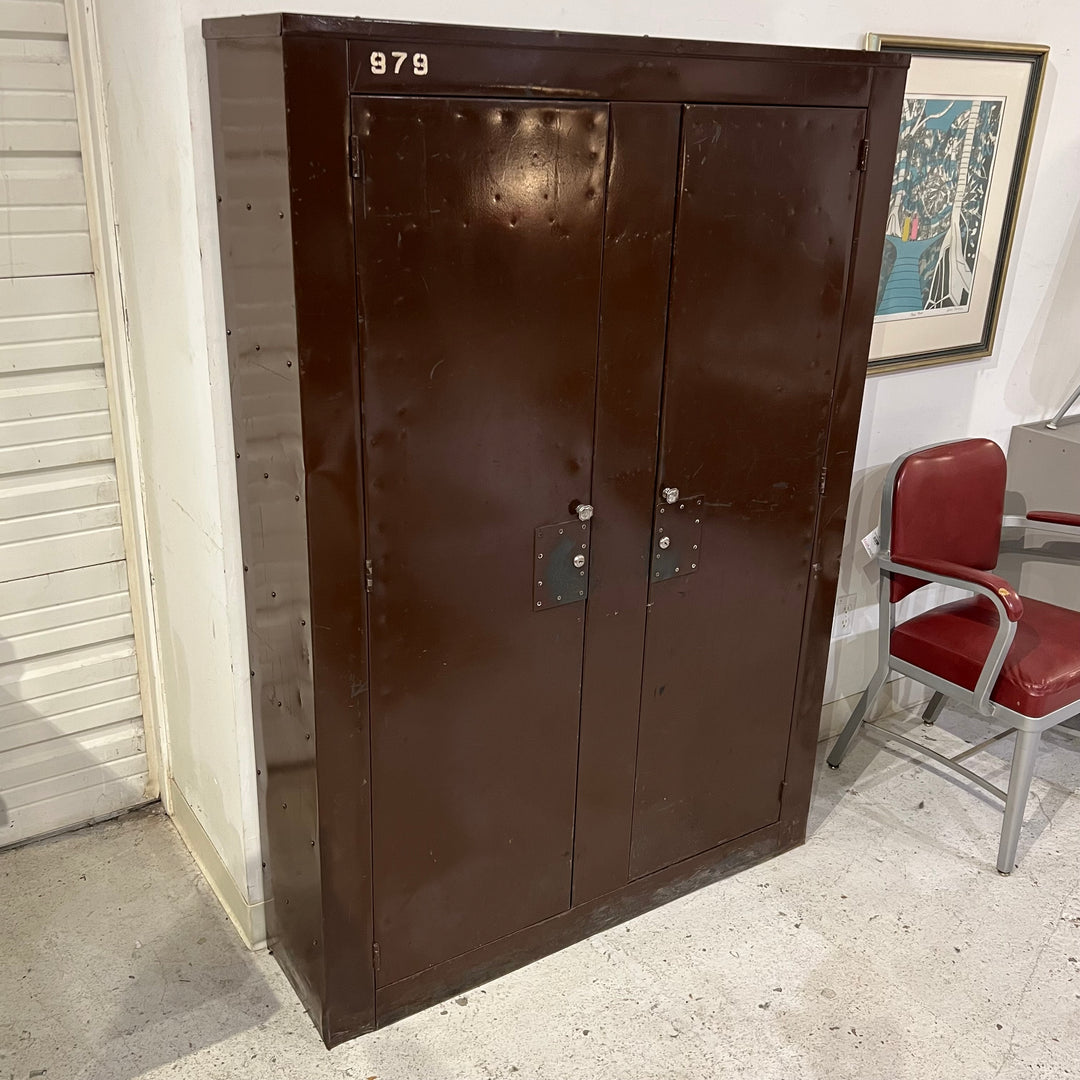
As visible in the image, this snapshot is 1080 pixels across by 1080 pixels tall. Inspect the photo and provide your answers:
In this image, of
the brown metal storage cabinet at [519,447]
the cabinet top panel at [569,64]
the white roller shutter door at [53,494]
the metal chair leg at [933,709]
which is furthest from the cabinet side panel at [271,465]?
the metal chair leg at [933,709]

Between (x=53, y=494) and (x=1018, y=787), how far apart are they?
2659mm

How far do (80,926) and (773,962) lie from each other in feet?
5.66

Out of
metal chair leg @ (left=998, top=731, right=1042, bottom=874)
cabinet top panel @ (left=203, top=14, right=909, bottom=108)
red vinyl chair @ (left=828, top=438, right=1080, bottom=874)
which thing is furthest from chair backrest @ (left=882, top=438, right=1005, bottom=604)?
cabinet top panel @ (left=203, top=14, right=909, bottom=108)

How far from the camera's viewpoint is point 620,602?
2.51 meters

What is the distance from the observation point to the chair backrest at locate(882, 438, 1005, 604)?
319cm

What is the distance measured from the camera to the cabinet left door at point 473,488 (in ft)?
6.50

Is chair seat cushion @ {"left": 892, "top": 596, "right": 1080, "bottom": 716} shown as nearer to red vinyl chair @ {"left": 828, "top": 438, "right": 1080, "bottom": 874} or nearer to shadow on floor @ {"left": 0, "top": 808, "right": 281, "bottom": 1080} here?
red vinyl chair @ {"left": 828, "top": 438, "right": 1080, "bottom": 874}

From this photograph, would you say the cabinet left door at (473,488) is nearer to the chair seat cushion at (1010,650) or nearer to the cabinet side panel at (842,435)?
the cabinet side panel at (842,435)

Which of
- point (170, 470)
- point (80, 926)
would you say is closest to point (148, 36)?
point (170, 470)

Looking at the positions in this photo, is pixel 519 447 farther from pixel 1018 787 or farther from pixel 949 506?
pixel 1018 787

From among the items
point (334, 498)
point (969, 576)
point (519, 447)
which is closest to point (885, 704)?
point (969, 576)

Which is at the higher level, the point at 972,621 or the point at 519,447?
the point at 519,447

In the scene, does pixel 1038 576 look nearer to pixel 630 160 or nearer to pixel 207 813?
pixel 630 160

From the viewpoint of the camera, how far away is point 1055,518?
11.2 ft
